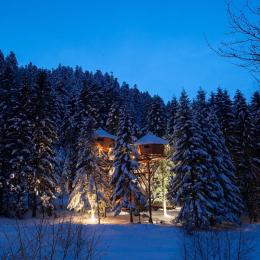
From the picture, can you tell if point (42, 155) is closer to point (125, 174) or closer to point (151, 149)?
point (125, 174)

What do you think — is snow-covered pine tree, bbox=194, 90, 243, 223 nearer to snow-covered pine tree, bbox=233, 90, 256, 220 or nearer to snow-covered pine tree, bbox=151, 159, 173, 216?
snow-covered pine tree, bbox=233, 90, 256, 220

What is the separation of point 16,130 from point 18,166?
13.6 ft

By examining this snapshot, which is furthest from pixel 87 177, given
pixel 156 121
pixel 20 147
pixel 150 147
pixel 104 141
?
pixel 156 121

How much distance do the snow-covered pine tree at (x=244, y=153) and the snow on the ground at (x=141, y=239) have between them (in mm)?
5745

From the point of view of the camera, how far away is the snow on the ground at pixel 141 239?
1836cm

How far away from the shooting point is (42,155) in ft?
122

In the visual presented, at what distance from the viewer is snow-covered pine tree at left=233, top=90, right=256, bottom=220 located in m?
35.2

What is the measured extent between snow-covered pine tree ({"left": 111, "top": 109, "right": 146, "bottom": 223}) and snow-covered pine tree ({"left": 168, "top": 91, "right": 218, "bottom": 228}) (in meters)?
4.83

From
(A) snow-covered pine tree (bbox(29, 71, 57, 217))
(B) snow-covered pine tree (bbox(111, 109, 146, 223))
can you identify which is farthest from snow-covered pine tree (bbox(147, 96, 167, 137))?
(A) snow-covered pine tree (bbox(29, 71, 57, 217))

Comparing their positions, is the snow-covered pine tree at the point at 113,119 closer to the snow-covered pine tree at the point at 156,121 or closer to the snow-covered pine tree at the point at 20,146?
the snow-covered pine tree at the point at 156,121

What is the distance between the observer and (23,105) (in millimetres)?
38469

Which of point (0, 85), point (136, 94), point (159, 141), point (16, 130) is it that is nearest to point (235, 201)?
point (159, 141)

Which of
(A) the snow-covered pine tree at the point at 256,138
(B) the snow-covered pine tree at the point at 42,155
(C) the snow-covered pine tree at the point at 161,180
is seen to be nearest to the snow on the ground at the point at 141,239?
(B) the snow-covered pine tree at the point at 42,155

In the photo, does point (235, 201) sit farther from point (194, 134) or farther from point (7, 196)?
point (7, 196)
